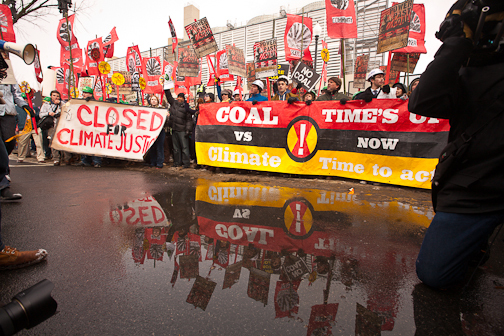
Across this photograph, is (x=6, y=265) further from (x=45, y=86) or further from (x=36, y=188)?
(x=45, y=86)

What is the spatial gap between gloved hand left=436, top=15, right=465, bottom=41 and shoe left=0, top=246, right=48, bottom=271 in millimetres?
3605

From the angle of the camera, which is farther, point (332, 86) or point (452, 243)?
point (332, 86)

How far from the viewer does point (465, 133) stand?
6.14ft

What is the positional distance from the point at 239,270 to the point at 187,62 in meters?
11.2

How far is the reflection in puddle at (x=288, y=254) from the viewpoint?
1793mm

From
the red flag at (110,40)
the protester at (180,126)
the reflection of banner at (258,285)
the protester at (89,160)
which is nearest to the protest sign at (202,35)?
the protester at (180,126)

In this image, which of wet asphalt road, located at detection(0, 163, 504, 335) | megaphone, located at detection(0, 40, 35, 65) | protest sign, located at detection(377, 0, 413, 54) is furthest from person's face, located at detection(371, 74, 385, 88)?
megaphone, located at detection(0, 40, 35, 65)

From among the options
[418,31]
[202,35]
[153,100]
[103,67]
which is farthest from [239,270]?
[103,67]

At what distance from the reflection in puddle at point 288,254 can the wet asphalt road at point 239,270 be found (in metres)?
0.01

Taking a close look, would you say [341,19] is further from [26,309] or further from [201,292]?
[26,309]

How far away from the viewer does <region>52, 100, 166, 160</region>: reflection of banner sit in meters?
7.65

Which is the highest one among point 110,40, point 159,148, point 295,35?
point 110,40

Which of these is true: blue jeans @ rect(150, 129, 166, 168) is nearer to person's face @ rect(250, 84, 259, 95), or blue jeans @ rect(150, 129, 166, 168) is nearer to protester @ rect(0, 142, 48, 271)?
person's face @ rect(250, 84, 259, 95)

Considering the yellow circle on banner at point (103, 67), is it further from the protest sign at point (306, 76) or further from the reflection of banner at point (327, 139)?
the protest sign at point (306, 76)
